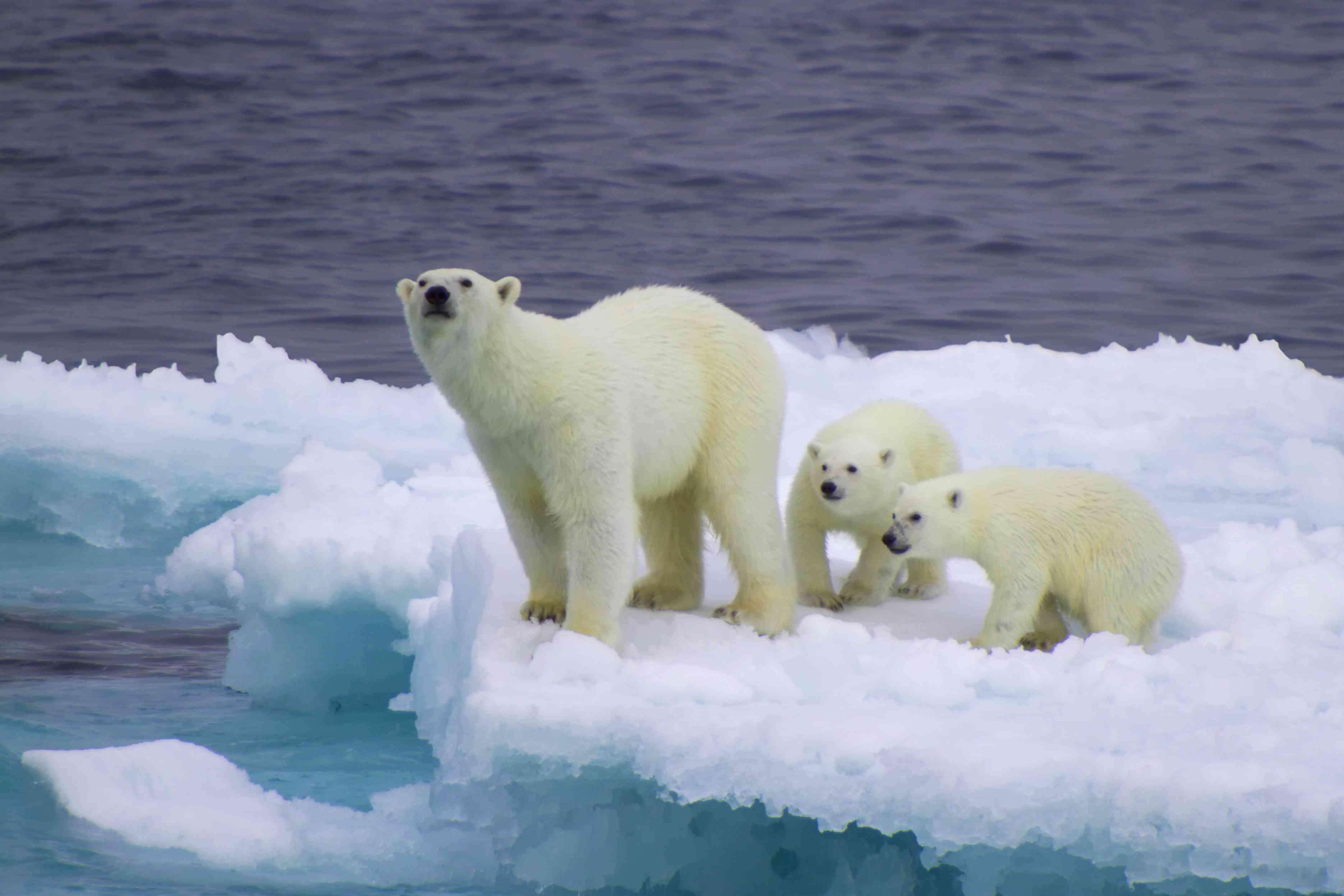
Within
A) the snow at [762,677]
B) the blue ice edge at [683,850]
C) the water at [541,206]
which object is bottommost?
the blue ice edge at [683,850]

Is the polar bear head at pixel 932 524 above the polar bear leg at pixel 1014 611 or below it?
above

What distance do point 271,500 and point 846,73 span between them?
18.2 metres

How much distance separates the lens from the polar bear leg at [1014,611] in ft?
13.6

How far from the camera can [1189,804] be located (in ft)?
9.86

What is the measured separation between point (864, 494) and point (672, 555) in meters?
0.69

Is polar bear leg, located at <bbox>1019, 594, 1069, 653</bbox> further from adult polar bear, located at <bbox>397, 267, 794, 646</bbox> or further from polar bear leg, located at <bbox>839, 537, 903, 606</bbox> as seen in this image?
adult polar bear, located at <bbox>397, 267, 794, 646</bbox>

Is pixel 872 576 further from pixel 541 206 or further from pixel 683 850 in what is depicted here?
pixel 541 206

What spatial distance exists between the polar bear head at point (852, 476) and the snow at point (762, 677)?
0.40 metres

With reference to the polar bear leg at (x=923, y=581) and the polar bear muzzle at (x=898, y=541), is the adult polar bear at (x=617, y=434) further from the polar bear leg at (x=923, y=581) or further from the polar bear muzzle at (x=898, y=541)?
the polar bear leg at (x=923, y=581)

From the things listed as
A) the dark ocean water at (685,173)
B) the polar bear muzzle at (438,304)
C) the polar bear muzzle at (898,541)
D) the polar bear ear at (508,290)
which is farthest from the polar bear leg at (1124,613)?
the dark ocean water at (685,173)

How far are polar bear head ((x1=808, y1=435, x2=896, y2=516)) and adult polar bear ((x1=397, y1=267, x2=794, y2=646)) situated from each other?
8.2 inches

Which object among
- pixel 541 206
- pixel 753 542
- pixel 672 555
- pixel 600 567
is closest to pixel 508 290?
pixel 600 567

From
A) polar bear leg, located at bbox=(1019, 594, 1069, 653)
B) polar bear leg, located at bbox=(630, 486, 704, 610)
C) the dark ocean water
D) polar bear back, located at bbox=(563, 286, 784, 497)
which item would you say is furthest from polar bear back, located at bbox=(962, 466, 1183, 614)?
the dark ocean water

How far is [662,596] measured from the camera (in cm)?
464
